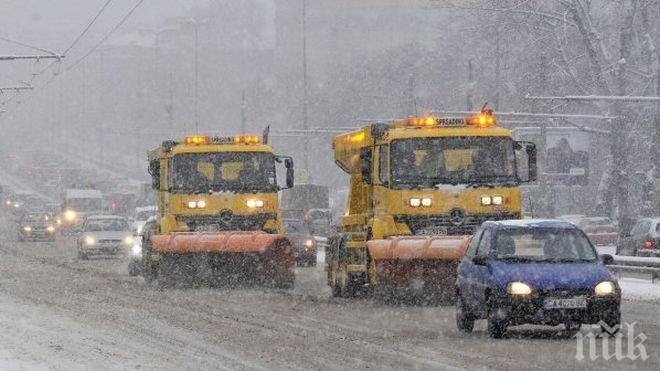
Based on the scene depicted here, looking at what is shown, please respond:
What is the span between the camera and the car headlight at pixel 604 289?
56.6ft

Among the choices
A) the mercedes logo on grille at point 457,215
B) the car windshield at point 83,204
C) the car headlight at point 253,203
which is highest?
the car windshield at point 83,204

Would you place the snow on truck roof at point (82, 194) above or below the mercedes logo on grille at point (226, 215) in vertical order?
above

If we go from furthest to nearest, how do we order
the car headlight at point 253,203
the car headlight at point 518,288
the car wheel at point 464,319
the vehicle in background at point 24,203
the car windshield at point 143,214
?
the vehicle in background at point 24,203
the car windshield at point 143,214
the car headlight at point 253,203
the car wheel at point 464,319
the car headlight at point 518,288

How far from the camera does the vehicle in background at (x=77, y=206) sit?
82188mm

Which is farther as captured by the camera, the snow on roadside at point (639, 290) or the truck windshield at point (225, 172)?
the truck windshield at point (225, 172)

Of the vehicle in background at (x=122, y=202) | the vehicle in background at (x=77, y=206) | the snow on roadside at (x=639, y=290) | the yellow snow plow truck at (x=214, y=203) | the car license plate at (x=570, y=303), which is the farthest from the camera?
the vehicle in background at (x=122, y=202)

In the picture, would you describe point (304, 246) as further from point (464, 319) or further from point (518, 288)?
point (518, 288)

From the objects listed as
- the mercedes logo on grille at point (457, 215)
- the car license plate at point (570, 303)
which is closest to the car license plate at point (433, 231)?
the mercedes logo on grille at point (457, 215)

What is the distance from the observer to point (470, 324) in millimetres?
18781

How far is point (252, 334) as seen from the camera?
61.3ft

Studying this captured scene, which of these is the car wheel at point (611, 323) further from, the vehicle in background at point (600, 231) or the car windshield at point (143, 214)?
the car windshield at point (143, 214)

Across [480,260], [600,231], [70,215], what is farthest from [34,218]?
[480,260]

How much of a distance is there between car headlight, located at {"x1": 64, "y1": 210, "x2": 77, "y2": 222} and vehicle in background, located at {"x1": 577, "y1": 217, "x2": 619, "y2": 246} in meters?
31.5

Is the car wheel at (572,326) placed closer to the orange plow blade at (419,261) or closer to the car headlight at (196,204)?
the orange plow blade at (419,261)
